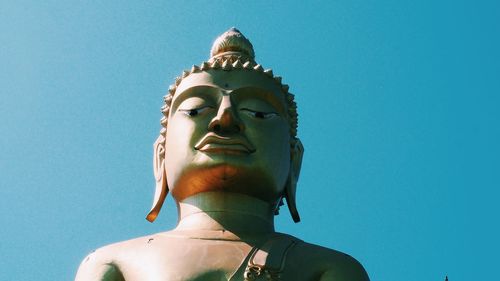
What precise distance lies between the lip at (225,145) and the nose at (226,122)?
98 millimetres

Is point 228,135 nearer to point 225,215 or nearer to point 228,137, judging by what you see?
point 228,137

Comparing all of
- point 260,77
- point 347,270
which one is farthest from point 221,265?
point 260,77

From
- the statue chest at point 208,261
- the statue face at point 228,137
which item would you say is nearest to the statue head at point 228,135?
the statue face at point 228,137

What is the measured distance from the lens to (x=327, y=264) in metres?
9.08

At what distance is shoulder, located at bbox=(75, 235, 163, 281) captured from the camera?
30.0 ft

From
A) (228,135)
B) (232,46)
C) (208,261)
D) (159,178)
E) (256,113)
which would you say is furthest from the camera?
(232,46)

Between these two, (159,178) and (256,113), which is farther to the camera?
(159,178)

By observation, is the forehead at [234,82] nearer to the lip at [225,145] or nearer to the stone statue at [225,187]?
the stone statue at [225,187]

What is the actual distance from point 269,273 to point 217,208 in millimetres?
1102

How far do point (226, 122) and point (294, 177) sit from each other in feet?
3.98

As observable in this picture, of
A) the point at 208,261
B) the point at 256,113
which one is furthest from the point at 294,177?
the point at 208,261

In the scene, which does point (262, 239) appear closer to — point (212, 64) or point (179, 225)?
point (179, 225)

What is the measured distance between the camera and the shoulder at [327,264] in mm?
9008

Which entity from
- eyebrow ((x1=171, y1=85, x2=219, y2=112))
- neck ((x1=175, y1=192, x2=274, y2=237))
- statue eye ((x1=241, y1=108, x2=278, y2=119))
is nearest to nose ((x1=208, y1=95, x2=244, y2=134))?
statue eye ((x1=241, y1=108, x2=278, y2=119))
